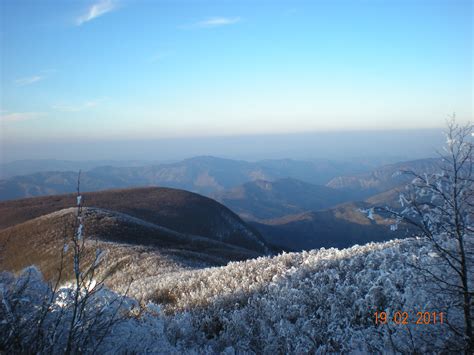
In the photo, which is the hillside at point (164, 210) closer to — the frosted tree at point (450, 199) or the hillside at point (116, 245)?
the hillside at point (116, 245)

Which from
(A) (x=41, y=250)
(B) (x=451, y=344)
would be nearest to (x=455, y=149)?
(B) (x=451, y=344)
